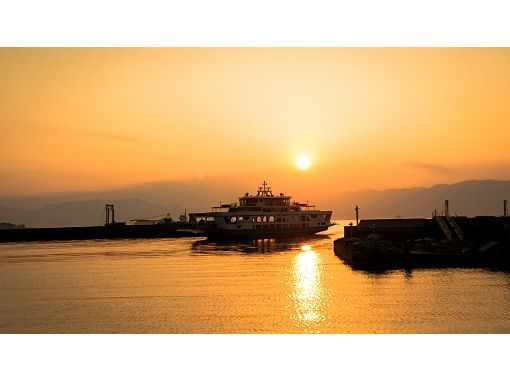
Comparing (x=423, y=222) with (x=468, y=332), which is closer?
(x=468, y=332)

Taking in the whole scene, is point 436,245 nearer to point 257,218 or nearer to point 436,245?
point 436,245

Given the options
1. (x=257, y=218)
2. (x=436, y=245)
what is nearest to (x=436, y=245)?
(x=436, y=245)

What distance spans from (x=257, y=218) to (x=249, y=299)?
48.0 m

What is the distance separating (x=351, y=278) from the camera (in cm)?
2942

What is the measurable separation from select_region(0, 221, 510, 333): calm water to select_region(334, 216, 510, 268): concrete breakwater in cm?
241

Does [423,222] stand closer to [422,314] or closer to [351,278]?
[351,278]

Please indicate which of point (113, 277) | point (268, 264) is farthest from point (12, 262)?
point (268, 264)

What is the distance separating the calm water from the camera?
17875 millimetres

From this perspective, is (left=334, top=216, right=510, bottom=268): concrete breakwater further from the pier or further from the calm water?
the calm water

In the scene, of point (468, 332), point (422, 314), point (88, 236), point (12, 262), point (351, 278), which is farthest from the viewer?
point (88, 236)

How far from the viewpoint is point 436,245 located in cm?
3694

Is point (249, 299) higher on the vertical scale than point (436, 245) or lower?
lower

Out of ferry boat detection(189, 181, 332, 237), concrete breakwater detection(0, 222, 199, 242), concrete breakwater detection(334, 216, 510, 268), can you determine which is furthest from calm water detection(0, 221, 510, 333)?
concrete breakwater detection(0, 222, 199, 242)

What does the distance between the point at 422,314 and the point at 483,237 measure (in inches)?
859
